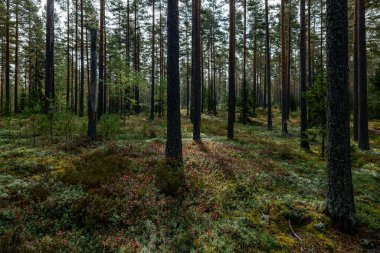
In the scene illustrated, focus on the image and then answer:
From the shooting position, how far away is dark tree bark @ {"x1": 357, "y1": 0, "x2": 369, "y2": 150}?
1385 centimetres

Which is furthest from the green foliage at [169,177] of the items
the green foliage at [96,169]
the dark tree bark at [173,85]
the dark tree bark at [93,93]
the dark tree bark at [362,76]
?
the dark tree bark at [362,76]

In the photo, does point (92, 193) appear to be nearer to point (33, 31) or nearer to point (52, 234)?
point (52, 234)

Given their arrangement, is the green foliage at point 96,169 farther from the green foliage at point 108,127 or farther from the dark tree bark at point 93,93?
Result: the green foliage at point 108,127

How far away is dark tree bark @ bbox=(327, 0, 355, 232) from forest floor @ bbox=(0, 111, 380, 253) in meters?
0.53

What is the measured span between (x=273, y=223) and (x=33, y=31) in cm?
3537

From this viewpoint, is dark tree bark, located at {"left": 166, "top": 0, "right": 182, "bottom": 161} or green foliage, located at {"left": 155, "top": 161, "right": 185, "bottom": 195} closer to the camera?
green foliage, located at {"left": 155, "top": 161, "right": 185, "bottom": 195}

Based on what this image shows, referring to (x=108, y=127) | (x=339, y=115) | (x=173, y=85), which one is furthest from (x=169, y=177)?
(x=108, y=127)

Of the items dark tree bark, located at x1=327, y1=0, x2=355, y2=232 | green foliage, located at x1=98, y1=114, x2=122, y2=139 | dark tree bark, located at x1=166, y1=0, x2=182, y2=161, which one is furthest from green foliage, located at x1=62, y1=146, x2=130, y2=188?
dark tree bark, located at x1=327, y1=0, x2=355, y2=232

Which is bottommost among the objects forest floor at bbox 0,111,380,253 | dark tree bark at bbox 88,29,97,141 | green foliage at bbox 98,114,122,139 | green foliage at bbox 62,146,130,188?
forest floor at bbox 0,111,380,253

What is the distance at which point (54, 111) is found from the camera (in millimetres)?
12328

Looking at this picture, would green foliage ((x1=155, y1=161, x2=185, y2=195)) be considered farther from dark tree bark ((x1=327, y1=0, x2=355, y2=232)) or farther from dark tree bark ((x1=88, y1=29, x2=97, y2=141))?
dark tree bark ((x1=88, y1=29, x2=97, y2=141))

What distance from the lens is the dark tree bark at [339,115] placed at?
18.7ft

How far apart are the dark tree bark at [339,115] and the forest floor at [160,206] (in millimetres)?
532

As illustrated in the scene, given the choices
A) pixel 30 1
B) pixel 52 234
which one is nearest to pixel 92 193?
pixel 52 234
